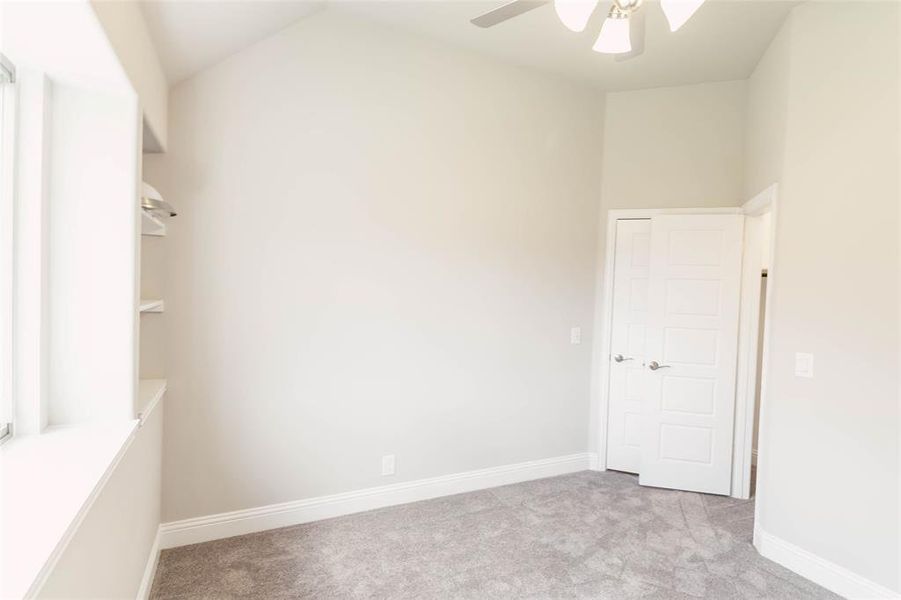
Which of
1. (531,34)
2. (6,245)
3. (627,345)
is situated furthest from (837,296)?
(6,245)

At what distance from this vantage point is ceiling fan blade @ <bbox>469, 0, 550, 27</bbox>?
5.35 feet

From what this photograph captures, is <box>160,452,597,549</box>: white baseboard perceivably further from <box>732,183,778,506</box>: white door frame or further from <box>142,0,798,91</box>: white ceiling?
<box>142,0,798,91</box>: white ceiling

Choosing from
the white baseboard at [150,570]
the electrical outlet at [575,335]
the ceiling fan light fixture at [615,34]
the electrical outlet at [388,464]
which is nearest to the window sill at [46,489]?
the white baseboard at [150,570]

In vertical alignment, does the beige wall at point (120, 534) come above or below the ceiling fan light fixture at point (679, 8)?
below

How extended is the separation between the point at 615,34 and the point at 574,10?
0.23 m

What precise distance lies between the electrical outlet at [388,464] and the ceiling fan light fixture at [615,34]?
2.52 m

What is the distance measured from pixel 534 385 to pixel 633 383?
828 millimetres

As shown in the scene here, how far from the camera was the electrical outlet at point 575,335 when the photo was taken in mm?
3756

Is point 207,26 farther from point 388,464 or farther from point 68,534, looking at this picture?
point 388,464

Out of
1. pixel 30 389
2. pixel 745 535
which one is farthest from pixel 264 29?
pixel 745 535

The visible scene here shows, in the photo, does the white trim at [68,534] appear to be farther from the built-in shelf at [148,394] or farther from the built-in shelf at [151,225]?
the built-in shelf at [151,225]

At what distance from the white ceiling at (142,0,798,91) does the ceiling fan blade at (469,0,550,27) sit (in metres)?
1.08

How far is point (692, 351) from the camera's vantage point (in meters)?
3.46

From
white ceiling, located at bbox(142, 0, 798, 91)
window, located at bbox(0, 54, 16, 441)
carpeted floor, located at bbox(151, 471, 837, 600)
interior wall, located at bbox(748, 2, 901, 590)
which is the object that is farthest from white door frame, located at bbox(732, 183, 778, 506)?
window, located at bbox(0, 54, 16, 441)
